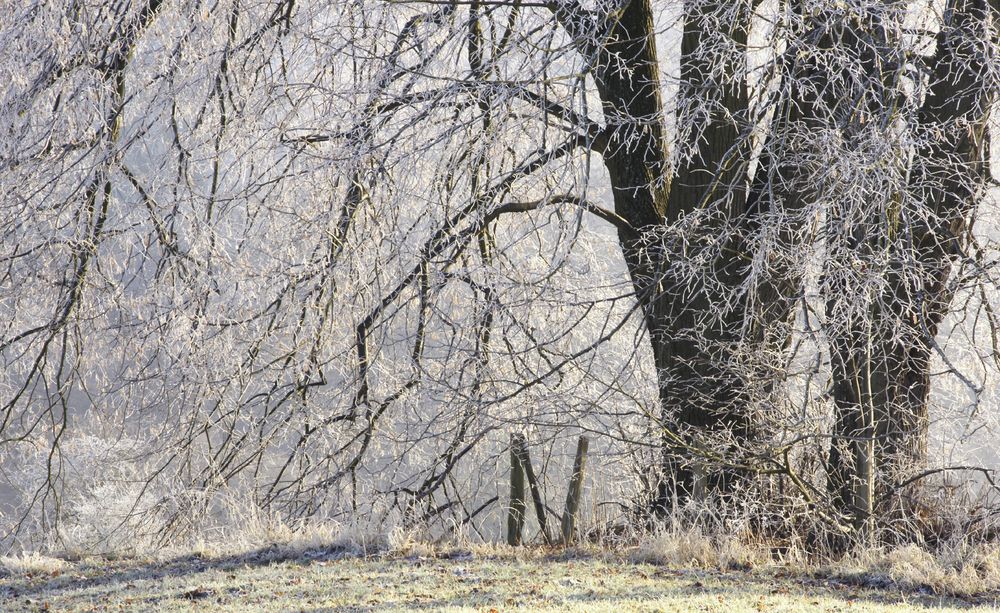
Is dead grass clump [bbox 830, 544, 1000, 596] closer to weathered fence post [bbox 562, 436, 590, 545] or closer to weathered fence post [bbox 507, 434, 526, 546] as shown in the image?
weathered fence post [bbox 562, 436, 590, 545]

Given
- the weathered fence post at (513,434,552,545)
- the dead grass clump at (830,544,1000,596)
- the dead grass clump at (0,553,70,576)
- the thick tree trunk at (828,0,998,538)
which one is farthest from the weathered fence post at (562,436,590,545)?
the dead grass clump at (0,553,70,576)

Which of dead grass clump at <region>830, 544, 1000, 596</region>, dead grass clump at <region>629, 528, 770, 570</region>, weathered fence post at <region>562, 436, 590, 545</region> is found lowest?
dead grass clump at <region>830, 544, 1000, 596</region>

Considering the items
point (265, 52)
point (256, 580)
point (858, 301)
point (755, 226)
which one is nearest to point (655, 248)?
point (755, 226)

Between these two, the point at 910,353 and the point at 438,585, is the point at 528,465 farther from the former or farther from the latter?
the point at 910,353

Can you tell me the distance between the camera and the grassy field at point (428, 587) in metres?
4.27

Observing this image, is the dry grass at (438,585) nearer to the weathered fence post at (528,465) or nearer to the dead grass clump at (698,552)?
the dead grass clump at (698,552)

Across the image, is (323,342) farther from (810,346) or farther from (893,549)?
(810,346)

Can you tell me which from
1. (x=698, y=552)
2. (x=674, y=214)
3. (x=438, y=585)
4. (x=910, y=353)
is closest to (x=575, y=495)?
(x=698, y=552)

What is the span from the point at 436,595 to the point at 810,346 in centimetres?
699

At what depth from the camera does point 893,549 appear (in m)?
5.69

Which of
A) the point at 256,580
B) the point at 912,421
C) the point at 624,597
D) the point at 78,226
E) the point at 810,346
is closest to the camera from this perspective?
the point at 624,597

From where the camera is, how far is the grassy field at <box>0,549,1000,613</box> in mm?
4273

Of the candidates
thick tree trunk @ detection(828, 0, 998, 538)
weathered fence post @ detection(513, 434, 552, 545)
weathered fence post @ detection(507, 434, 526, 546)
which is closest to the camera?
thick tree trunk @ detection(828, 0, 998, 538)

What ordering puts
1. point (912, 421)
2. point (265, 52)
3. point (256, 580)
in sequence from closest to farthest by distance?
point (256, 580)
point (265, 52)
point (912, 421)
